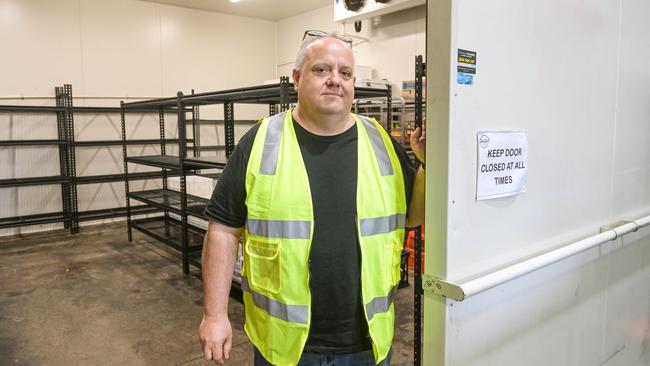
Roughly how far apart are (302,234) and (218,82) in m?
6.66

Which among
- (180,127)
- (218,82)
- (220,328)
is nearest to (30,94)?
(218,82)

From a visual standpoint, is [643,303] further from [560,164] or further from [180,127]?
[180,127]

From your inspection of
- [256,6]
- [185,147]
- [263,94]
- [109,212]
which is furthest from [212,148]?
[263,94]

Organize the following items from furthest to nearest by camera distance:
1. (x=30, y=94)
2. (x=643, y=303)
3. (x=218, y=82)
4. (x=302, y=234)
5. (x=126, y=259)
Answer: (x=218, y=82)
(x=30, y=94)
(x=126, y=259)
(x=643, y=303)
(x=302, y=234)

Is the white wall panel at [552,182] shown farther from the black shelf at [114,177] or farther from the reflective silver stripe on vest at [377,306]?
the black shelf at [114,177]

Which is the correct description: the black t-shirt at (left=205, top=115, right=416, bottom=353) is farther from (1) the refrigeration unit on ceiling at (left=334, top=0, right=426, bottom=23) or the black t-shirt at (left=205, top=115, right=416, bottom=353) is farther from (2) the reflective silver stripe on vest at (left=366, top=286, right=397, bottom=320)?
(1) the refrigeration unit on ceiling at (left=334, top=0, right=426, bottom=23)

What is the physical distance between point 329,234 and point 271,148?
31 cm

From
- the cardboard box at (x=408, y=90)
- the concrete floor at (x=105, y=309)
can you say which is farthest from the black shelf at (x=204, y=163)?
the cardboard box at (x=408, y=90)

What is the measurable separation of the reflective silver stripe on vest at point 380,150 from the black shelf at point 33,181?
5.64 m

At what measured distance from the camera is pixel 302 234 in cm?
131

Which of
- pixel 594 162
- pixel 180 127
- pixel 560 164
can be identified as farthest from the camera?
pixel 180 127

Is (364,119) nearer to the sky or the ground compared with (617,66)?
nearer to the ground

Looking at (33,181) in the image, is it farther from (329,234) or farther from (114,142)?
(329,234)

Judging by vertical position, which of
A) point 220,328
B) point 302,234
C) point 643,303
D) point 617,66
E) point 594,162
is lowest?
point 643,303
